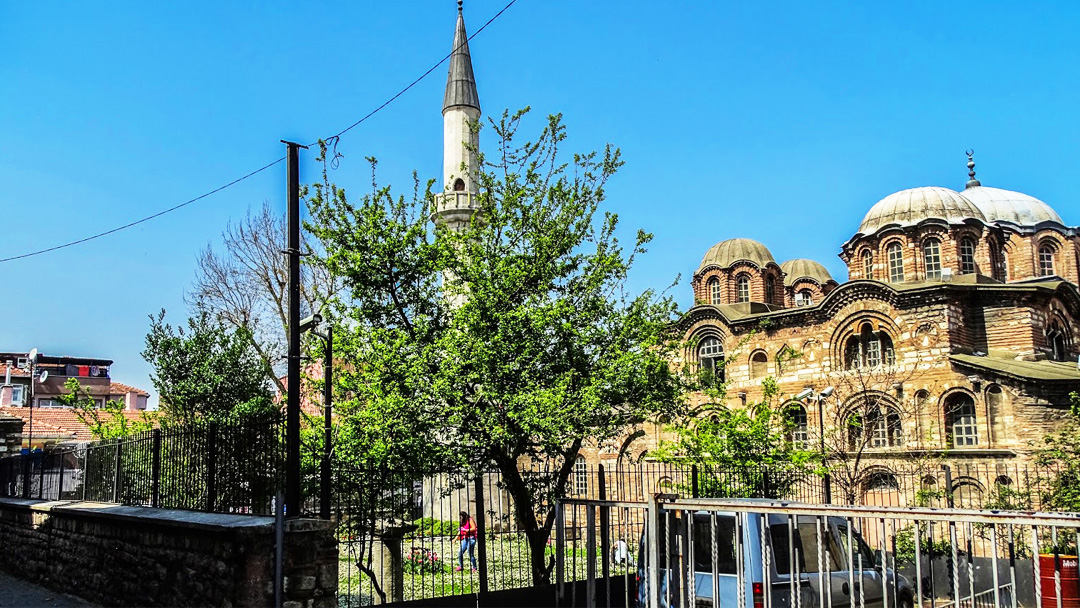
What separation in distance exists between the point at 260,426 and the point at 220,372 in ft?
34.2

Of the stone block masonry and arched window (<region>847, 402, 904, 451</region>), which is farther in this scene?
arched window (<region>847, 402, 904, 451</region>)

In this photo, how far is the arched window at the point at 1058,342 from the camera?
28594mm

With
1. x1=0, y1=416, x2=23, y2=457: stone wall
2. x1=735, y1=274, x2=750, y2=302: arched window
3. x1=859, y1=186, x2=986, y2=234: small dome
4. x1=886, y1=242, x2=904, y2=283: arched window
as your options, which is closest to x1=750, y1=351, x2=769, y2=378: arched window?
x1=735, y1=274, x2=750, y2=302: arched window

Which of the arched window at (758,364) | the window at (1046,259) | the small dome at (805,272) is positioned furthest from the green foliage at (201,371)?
the window at (1046,259)

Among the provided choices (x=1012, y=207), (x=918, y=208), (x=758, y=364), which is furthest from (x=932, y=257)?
(x=1012, y=207)

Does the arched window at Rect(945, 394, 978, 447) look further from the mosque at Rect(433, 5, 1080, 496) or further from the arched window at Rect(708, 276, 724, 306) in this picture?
the arched window at Rect(708, 276, 724, 306)

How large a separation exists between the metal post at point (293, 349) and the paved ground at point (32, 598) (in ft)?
12.6

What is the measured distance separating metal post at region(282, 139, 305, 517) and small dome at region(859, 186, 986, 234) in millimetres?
25987

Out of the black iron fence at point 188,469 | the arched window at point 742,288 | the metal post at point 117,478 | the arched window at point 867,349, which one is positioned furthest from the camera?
the arched window at point 742,288

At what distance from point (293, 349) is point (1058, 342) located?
28053 mm

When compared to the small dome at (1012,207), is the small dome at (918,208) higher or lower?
lower

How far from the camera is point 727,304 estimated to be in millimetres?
34844

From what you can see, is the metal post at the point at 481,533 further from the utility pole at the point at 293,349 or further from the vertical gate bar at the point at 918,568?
the vertical gate bar at the point at 918,568

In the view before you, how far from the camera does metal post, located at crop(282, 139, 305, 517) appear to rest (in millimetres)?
8484
